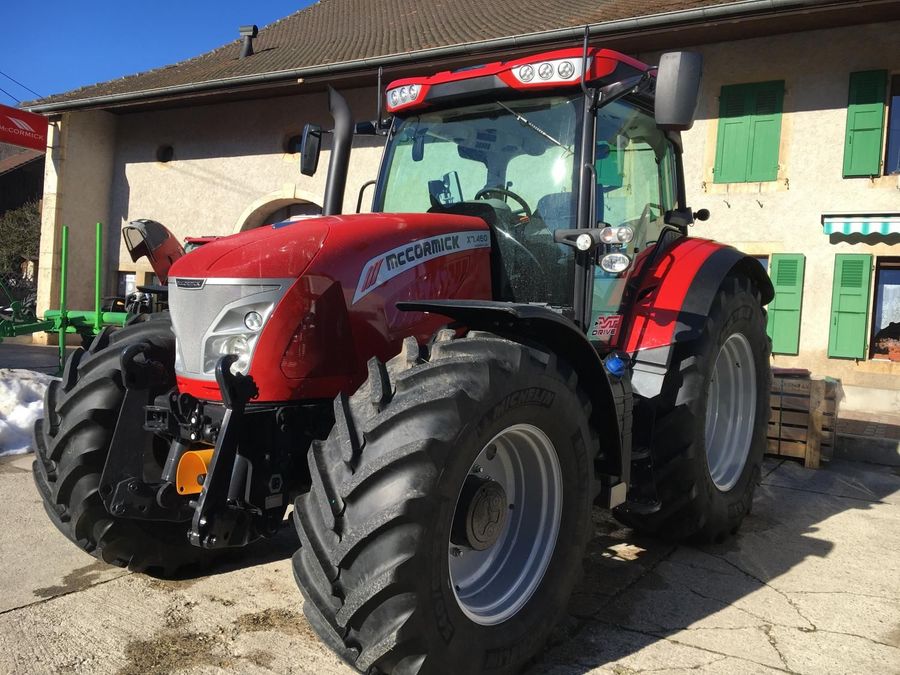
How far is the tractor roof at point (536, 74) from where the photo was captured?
10.3 ft

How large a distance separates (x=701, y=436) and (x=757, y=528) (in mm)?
1138

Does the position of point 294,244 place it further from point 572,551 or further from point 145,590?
point 145,590

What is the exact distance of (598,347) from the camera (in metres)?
3.37

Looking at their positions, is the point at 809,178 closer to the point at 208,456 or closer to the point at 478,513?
the point at 478,513

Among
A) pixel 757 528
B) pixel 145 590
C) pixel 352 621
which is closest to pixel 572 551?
pixel 352 621

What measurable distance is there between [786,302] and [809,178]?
1574 mm

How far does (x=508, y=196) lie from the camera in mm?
3277

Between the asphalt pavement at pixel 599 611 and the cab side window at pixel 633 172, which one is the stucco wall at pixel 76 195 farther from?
the cab side window at pixel 633 172

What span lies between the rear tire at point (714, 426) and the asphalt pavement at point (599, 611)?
7.8 inches

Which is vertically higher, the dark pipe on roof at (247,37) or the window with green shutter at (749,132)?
the dark pipe on roof at (247,37)

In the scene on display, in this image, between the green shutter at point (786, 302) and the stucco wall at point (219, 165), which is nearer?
the green shutter at point (786, 302)

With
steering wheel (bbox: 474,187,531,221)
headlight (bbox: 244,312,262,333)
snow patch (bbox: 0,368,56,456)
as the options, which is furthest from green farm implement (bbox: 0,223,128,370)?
headlight (bbox: 244,312,262,333)

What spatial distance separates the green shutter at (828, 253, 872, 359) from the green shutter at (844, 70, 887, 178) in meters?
1.08

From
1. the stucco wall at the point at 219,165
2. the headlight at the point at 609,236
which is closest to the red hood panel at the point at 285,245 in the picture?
the headlight at the point at 609,236
